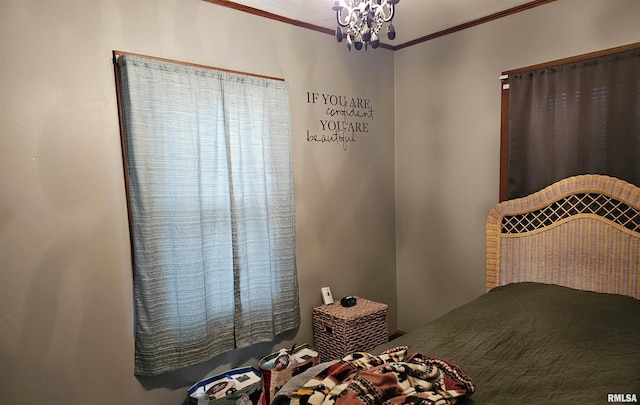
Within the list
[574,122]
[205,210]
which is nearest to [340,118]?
[205,210]

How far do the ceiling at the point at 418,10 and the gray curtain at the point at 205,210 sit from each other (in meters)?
0.48

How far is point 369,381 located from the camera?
4.01 ft

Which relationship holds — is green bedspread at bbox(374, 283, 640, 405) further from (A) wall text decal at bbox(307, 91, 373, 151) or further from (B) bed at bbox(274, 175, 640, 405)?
(A) wall text decal at bbox(307, 91, 373, 151)

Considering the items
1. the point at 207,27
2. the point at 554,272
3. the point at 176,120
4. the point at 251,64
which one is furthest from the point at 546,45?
the point at 176,120

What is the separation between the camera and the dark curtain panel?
208 cm

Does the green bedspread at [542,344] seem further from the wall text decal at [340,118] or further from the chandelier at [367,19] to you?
the wall text decal at [340,118]

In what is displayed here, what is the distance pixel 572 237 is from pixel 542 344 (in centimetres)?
91

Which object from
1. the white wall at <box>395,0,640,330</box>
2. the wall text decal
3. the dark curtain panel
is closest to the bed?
the dark curtain panel

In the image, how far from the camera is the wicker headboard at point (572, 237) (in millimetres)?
2062

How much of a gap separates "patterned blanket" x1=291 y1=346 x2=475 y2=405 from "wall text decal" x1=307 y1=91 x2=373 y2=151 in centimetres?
172

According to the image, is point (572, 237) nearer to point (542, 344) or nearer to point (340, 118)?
point (542, 344)

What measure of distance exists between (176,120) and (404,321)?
2556mm

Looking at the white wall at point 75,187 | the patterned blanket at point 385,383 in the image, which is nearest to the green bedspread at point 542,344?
the patterned blanket at point 385,383

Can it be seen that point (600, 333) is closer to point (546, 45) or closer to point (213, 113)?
point (546, 45)
